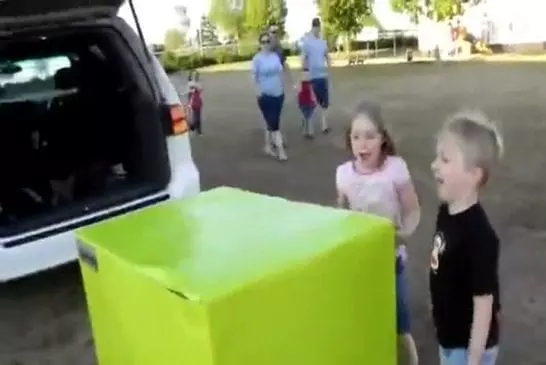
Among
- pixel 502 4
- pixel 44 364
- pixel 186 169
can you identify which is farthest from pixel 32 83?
pixel 502 4

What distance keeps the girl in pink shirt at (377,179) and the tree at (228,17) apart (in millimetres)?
27393

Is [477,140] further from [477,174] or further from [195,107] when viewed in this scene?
[195,107]

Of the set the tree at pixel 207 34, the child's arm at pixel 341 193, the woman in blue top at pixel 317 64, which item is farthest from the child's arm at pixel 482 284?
the tree at pixel 207 34

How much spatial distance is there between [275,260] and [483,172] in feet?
2.10

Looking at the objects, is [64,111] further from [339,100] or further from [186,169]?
[339,100]

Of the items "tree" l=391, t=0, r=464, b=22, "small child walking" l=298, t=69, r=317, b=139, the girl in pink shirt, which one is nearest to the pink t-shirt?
the girl in pink shirt

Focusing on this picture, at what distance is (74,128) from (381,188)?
8.14 ft

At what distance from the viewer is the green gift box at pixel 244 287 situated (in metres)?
1.46

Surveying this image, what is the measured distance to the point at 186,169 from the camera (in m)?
3.90

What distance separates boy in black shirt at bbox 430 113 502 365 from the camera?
184 centimetres

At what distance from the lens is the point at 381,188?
8.05 feet

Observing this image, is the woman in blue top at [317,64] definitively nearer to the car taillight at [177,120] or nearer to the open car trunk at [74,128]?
the open car trunk at [74,128]

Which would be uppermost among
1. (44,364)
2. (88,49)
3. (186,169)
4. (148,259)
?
(88,49)

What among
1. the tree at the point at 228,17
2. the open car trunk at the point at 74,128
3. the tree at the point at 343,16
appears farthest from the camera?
the tree at the point at 228,17
